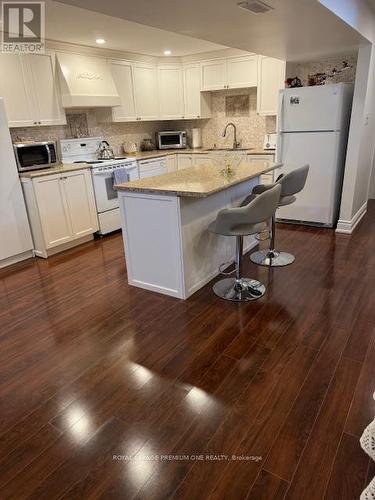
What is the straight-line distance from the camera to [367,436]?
1302 mm

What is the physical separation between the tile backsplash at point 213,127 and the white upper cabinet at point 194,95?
0.72 ft

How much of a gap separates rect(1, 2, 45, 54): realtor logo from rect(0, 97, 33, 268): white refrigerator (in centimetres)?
79

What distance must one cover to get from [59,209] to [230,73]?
11.1 ft

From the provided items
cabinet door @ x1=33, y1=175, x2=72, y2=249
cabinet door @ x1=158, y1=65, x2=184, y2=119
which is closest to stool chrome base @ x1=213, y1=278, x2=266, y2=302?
cabinet door @ x1=33, y1=175, x2=72, y2=249

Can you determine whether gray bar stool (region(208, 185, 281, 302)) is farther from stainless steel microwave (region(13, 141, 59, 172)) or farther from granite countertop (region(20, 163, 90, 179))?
stainless steel microwave (region(13, 141, 59, 172))

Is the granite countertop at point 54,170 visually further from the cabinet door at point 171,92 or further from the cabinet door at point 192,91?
the cabinet door at point 192,91

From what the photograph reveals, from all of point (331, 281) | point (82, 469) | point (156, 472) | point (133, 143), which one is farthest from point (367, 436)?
point (133, 143)

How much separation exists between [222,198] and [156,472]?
235 cm

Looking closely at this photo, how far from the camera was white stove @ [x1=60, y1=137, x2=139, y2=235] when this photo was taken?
459 centimetres

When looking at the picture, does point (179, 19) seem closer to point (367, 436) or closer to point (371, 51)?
point (371, 51)

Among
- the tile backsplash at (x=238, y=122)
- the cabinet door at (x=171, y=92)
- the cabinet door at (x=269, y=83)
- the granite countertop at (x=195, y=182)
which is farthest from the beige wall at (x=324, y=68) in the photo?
the granite countertop at (x=195, y=182)

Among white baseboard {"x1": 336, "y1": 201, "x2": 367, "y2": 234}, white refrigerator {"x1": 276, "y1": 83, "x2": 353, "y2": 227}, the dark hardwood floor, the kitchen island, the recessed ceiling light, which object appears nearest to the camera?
the dark hardwood floor

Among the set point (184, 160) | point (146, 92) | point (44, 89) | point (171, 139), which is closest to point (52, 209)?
point (44, 89)

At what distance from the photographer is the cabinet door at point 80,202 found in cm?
423
